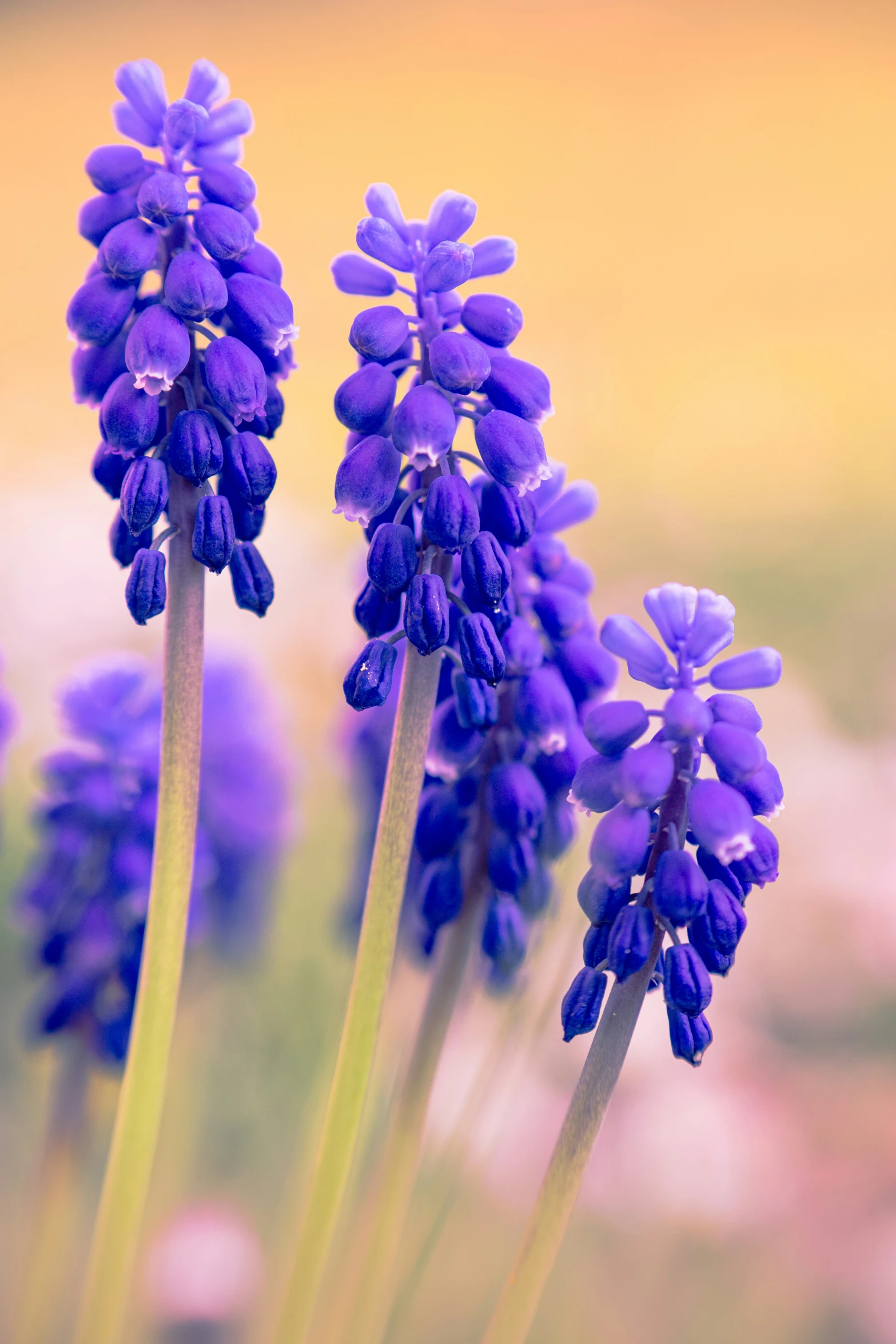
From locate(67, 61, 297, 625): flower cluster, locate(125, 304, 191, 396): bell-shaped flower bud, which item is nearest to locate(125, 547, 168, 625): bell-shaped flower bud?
locate(67, 61, 297, 625): flower cluster

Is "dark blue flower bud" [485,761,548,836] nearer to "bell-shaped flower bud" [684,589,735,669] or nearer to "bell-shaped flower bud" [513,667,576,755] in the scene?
"bell-shaped flower bud" [513,667,576,755]

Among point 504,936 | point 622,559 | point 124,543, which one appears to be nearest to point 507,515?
point 124,543

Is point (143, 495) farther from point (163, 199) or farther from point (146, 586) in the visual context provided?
point (163, 199)

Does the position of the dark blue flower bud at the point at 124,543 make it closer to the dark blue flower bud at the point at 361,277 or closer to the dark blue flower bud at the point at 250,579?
the dark blue flower bud at the point at 250,579

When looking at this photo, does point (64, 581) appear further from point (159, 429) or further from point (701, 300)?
point (701, 300)

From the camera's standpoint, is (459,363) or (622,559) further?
(622,559)

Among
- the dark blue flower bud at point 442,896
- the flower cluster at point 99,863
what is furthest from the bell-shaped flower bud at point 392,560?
the flower cluster at point 99,863

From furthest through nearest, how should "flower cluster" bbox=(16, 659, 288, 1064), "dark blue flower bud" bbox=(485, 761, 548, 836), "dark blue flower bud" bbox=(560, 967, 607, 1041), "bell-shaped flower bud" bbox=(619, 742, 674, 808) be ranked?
"flower cluster" bbox=(16, 659, 288, 1064), "dark blue flower bud" bbox=(485, 761, 548, 836), "dark blue flower bud" bbox=(560, 967, 607, 1041), "bell-shaped flower bud" bbox=(619, 742, 674, 808)
